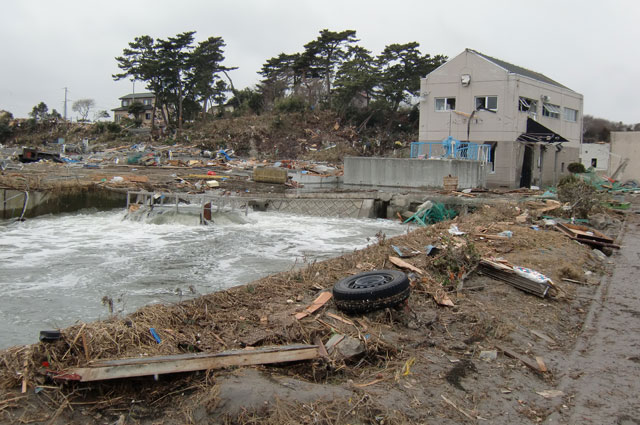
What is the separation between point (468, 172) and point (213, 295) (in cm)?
2203

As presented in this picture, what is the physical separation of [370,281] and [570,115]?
3686 cm

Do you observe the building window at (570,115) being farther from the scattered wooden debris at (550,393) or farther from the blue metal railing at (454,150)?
the scattered wooden debris at (550,393)

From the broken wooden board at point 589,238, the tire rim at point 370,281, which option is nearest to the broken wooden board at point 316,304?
the tire rim at point 370,281

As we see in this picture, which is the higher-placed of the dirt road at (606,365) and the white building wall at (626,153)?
the white building wall at (626,153)

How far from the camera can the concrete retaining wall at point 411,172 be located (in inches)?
985

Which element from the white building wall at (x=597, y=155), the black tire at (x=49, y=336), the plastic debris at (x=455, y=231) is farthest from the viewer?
the white building wall at (x=597, y=155)

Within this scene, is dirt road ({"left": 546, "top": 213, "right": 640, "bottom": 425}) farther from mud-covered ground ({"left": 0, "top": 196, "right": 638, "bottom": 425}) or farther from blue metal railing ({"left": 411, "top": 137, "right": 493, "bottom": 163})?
blue metal railing ({"left": 411, "top": 137, "right": 493, "bottom": 163})

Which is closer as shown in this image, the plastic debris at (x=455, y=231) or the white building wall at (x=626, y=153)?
the plastic debris at (x=455, y=231)

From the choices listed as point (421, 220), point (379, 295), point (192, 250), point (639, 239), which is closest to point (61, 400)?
point (379, 295)

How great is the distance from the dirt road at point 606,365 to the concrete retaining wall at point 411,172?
1666 cm

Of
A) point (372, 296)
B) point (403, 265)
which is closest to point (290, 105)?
point (403, 265)

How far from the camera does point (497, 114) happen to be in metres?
30.7

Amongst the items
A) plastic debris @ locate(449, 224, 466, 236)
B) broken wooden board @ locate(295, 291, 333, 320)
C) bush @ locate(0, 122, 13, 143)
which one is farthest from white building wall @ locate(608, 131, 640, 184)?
bush @ locate(0, 122, 13, 143)

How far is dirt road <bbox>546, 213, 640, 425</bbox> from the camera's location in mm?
4223
